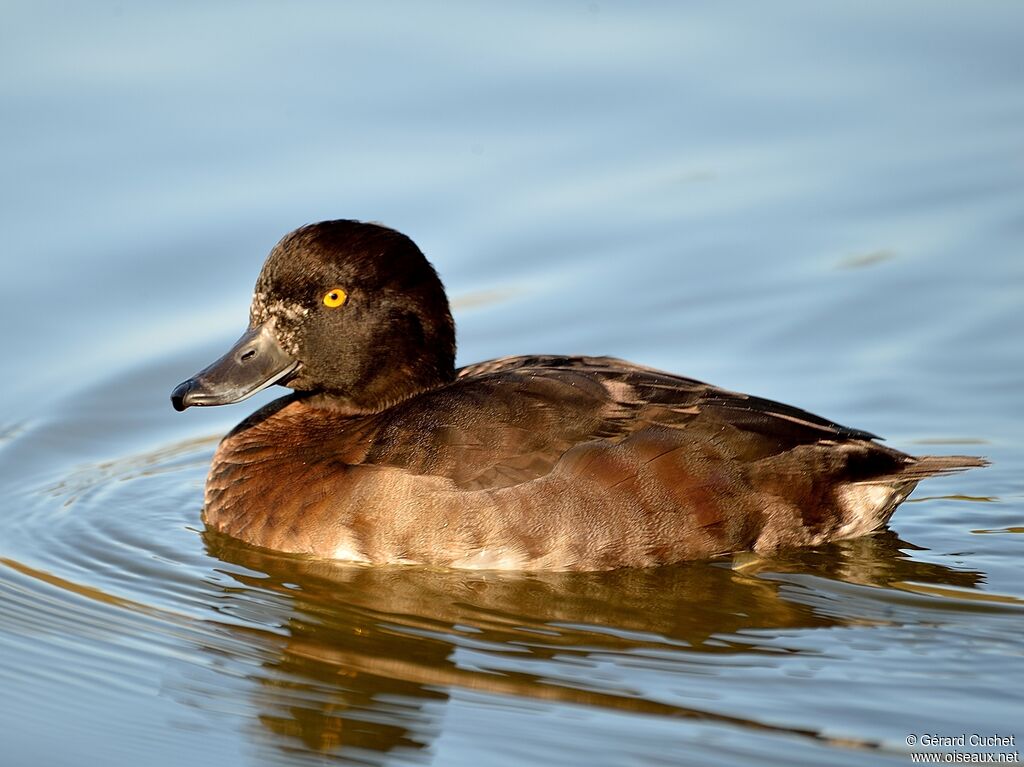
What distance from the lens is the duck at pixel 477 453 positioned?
289 inches

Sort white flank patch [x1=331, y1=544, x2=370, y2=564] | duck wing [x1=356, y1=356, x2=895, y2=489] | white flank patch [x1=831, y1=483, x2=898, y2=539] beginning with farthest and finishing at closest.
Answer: white flank patch [x1=831, y1=483, x2=898, y2=539] → white flank patch [x1=331, y1=544, x2=370, y2=564] → duck wing [x1=356, y1=356, x2=895, y2=489]

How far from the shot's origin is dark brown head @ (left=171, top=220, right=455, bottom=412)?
7.74 metres

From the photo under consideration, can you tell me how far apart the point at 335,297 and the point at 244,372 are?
1.83 ft

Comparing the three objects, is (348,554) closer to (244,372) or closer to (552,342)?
(244,372)

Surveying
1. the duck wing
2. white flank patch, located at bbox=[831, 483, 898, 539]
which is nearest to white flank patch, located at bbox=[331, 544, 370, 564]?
the duck wing

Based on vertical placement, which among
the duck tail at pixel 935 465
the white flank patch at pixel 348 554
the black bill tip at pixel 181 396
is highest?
the black bill tip at pixel 181 396

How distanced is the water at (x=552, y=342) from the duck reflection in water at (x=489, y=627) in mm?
20

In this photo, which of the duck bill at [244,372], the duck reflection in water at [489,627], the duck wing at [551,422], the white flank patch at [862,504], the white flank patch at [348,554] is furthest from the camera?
the duck bill at [244,372]

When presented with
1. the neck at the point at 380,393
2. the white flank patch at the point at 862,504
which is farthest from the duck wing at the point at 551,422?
the neck at the point at 380,393

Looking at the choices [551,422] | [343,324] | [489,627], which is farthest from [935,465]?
[343,324]

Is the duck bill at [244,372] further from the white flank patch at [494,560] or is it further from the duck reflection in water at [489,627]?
the white flank patch at [494,560]

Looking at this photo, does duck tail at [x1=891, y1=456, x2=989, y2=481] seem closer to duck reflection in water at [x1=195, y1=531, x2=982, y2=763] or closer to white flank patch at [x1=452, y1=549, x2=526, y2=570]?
duck reflection in water at [x1=195, y1=531, x2=982, y2=763]

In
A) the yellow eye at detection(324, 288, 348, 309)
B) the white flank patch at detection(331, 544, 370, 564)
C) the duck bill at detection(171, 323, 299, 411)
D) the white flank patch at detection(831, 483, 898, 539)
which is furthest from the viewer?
the duck bill at detection(171, 323, 299, 411)

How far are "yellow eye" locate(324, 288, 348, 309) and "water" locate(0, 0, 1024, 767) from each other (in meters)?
1.18
